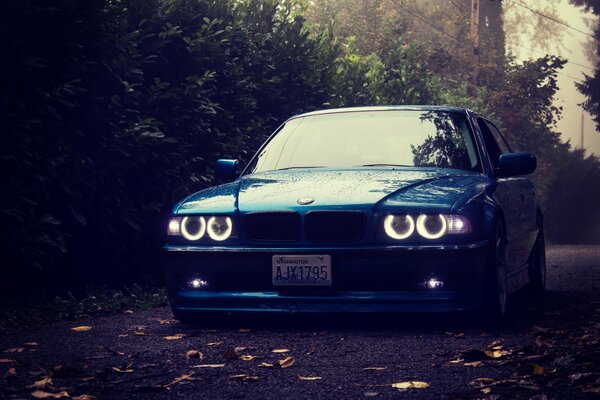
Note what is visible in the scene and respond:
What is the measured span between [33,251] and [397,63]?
2187 cm

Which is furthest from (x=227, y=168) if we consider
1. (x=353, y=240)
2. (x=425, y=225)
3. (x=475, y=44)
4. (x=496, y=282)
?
(x=475, y=44)

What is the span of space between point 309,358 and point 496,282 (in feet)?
5.46

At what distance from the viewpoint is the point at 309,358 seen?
626cm

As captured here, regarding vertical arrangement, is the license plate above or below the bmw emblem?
below

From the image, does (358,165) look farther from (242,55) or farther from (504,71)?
(504,71)

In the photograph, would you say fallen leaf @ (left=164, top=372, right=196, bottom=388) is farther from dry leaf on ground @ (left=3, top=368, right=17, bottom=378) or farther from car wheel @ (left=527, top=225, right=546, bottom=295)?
car wheel @ (left=527, top=225, right=546, bottom=295)

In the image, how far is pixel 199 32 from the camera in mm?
11508

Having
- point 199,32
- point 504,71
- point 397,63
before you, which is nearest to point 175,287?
point 199,32

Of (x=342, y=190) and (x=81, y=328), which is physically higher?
(x=342, y=190)

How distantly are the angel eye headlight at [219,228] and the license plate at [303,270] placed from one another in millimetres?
390

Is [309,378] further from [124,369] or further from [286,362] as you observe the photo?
[124,369]

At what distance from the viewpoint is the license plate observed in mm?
7121

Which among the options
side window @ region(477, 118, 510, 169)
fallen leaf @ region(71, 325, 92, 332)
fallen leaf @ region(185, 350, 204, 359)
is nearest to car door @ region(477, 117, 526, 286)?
side window @ region(477, 118, 510, 169)

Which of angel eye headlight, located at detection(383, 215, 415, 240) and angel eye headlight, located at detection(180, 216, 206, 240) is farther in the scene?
angel eye headlight, located at detection(180, 216, 206, 240)
